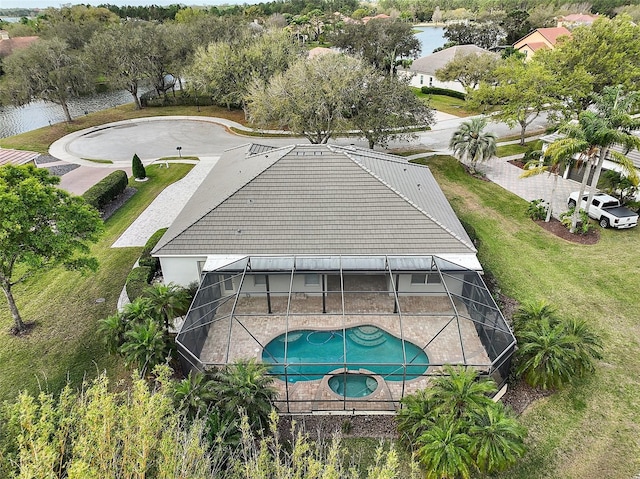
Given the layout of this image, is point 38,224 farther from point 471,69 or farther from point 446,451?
point 471,69

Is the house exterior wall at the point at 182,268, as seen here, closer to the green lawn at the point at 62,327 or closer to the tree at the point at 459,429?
the green lawn at the point at 62,327

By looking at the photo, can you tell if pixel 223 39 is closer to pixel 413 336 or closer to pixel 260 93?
pixel 260 93

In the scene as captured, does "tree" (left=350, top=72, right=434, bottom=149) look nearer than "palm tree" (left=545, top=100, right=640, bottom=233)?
No

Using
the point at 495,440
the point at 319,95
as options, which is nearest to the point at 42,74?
the point at 319,95

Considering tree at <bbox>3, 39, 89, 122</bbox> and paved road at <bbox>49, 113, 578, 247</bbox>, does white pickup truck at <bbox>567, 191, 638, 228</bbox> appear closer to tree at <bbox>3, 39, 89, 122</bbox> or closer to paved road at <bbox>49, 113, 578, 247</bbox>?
paved road at <bbox>49, 113, 578, 247</bbox>

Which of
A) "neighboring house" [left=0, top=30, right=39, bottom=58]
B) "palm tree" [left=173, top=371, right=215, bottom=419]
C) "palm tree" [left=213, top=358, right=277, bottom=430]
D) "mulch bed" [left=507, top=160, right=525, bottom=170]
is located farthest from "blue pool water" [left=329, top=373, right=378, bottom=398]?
"neighboring house" [left=0, top=30, right=39, bottom=58]

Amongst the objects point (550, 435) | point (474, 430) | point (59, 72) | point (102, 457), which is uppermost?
point (59, 72)

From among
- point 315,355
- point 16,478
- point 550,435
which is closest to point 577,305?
point 550,435
